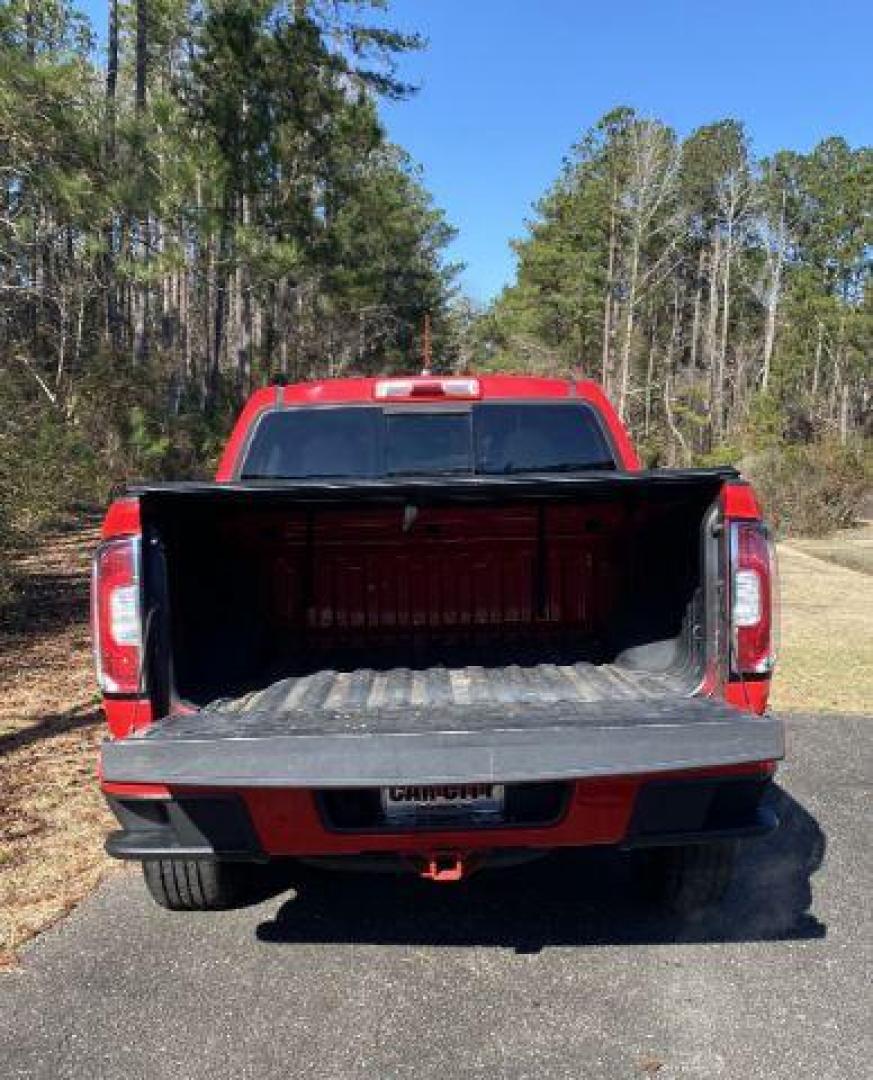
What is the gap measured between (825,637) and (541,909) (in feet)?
24.3

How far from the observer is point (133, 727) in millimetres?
2953

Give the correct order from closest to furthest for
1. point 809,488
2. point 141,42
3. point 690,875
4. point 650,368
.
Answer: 1. point 690,875
2. point 141,42
3. point 809,488
4. point 650,368

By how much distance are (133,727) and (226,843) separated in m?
0.44

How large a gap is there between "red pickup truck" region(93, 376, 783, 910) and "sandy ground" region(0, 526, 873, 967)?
66 cm

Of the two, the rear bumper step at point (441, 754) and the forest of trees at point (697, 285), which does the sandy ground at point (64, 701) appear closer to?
the rear bumper step at point (441, 754)

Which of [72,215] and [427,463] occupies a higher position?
[72,215]

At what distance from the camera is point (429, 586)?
416cm

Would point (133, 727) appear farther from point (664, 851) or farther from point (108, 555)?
point (664, 851)

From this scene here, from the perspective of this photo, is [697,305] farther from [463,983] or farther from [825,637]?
[463,983]

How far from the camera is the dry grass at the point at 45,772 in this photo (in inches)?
148

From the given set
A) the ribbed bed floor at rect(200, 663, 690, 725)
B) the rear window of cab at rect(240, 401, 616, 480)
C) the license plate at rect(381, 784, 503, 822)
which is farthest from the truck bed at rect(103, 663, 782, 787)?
the rear window of cab at rect(240, 401, 616, 480)

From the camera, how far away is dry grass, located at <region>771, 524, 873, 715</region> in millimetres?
7484

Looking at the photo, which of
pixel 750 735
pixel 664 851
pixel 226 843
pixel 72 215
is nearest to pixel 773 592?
pixel 750 735

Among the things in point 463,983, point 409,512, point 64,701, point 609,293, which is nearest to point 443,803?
point 463,983
